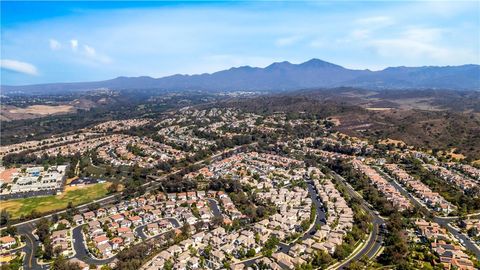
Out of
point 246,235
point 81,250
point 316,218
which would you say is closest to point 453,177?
point 316,218

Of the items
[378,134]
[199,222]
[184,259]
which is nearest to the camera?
[184,259]

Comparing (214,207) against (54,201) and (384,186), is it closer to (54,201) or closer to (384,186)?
(54,201)

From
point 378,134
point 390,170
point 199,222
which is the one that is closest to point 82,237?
point 199,222

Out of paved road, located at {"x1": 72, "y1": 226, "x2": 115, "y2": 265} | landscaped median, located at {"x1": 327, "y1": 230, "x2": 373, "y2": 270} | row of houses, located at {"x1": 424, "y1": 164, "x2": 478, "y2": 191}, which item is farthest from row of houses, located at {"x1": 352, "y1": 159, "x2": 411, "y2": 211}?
paved road, located at {"x1": 72, "y1": 226, "x2": 115, "y2": 265}

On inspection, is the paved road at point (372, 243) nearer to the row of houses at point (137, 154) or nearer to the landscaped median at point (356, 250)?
the landscaped median at point (356, 250)

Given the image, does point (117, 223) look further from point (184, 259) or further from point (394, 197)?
point (394, 197)

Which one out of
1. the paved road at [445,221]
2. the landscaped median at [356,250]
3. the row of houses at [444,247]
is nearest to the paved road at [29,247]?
the landscaped median at [356,250]

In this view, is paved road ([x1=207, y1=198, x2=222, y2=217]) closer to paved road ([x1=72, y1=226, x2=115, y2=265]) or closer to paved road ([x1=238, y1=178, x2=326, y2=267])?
paved road ([x1=238, y1=178, x2=326, y2=267])

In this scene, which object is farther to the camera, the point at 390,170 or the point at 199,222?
the point at 390,170
